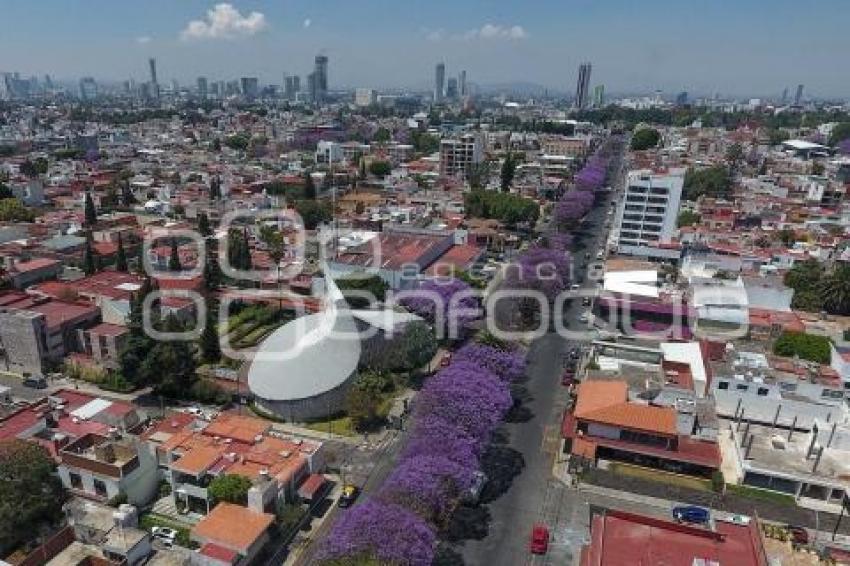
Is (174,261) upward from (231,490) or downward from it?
upward

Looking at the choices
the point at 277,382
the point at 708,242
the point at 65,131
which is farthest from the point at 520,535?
the point at 65,131

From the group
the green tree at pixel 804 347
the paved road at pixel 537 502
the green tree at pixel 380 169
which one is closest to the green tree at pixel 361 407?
the paved road at pixel 537 502

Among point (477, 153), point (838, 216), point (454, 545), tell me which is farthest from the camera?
point (477, 153)

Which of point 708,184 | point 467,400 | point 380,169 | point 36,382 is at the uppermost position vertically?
point 708,184

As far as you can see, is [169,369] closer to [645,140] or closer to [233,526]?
[233,526]

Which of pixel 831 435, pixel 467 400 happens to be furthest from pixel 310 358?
pixel 831 435

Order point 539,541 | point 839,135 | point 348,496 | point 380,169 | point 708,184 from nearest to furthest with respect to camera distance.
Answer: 1. point 539,541
2. point 348,496
3. point 708,184
4. point 380,169
5. point 839,135

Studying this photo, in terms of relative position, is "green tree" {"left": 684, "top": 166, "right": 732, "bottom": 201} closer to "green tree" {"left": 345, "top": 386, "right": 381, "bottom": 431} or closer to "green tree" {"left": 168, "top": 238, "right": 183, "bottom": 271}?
"green tree" {"left": 345, "top": 386, "right": 381, "bottom": 431}

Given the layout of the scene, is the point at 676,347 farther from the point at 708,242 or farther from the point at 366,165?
the point at 366,165
